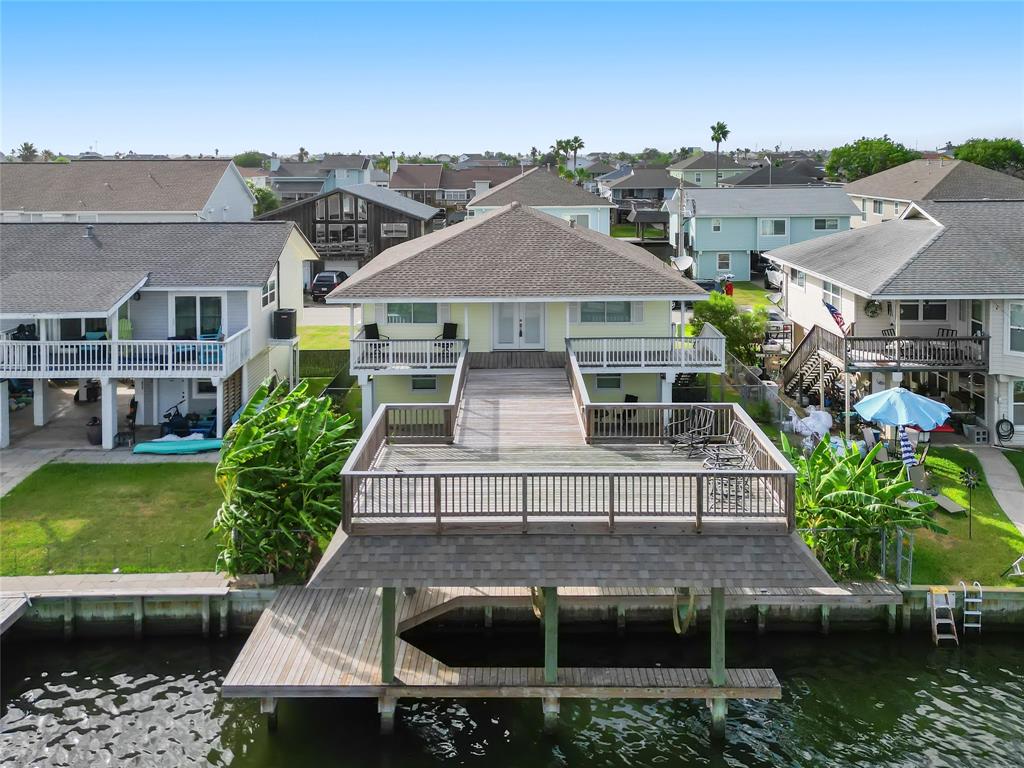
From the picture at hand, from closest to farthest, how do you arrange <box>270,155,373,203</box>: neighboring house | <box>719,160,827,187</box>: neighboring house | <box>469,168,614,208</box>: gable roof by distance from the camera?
<box>469,168,614,208</box>: gable roof → <box>719,160,827,187</box>: neighboring house → <box>270,155,373,203</box>: neighboring house

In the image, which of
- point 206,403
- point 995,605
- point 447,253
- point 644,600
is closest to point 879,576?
point 995,605

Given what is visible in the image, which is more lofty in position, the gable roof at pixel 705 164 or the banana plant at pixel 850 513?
the gable roof at pixel 705 164

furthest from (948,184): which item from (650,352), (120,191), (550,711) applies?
(550,711)

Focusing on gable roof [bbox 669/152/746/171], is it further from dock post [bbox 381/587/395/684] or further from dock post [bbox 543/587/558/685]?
dock post [bbox 381/587/395/684]

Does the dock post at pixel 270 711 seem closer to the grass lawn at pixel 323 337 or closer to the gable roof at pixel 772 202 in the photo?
the grass lawn at pixel 323 337

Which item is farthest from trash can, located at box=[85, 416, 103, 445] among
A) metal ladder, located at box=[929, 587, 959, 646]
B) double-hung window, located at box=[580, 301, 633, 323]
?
metal ladder, located at box=[929, 587, 959, 646]

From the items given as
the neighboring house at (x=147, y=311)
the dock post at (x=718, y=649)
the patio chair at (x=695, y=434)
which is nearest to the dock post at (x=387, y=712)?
the dock post at (x=718, y=649)
